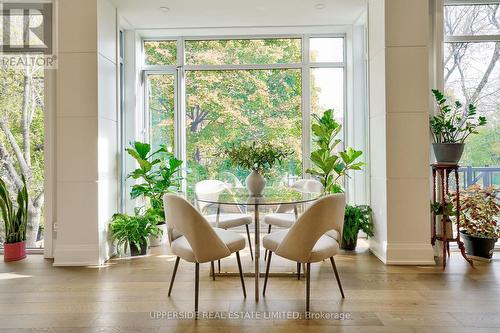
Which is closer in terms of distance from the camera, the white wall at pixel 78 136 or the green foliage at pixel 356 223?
the white wall at pixel 78 136

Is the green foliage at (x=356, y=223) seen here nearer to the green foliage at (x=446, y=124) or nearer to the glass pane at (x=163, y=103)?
the green foliage at (x=446, y=124)

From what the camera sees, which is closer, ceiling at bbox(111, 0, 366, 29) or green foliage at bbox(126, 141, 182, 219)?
ceiling at bbox(111, 0, 366, 29)

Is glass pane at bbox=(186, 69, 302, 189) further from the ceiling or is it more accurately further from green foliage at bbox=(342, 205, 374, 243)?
green foliage at bbox=(342, 205, 374, 243)

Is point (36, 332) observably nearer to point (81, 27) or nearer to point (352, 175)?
point (81, 27)

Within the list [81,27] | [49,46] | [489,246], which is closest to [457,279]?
[489,246]

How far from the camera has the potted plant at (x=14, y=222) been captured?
138 inches

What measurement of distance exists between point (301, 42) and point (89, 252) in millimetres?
4000

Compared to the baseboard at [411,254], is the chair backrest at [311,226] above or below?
above

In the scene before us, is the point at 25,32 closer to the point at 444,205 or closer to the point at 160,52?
the point at 160,52

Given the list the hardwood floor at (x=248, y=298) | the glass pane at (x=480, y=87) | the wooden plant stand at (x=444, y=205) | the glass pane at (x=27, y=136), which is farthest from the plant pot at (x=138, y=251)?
the glass pane at (x=480, y=87)

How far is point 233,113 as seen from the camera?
16.0 ft

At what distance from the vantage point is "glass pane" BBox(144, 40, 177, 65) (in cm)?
482

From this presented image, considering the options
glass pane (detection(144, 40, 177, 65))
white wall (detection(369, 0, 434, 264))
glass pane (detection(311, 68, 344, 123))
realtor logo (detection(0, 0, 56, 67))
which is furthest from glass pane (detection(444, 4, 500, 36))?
realtor logo (detection(0, 0, 56, 67))

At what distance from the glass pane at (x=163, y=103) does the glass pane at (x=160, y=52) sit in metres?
0.21
